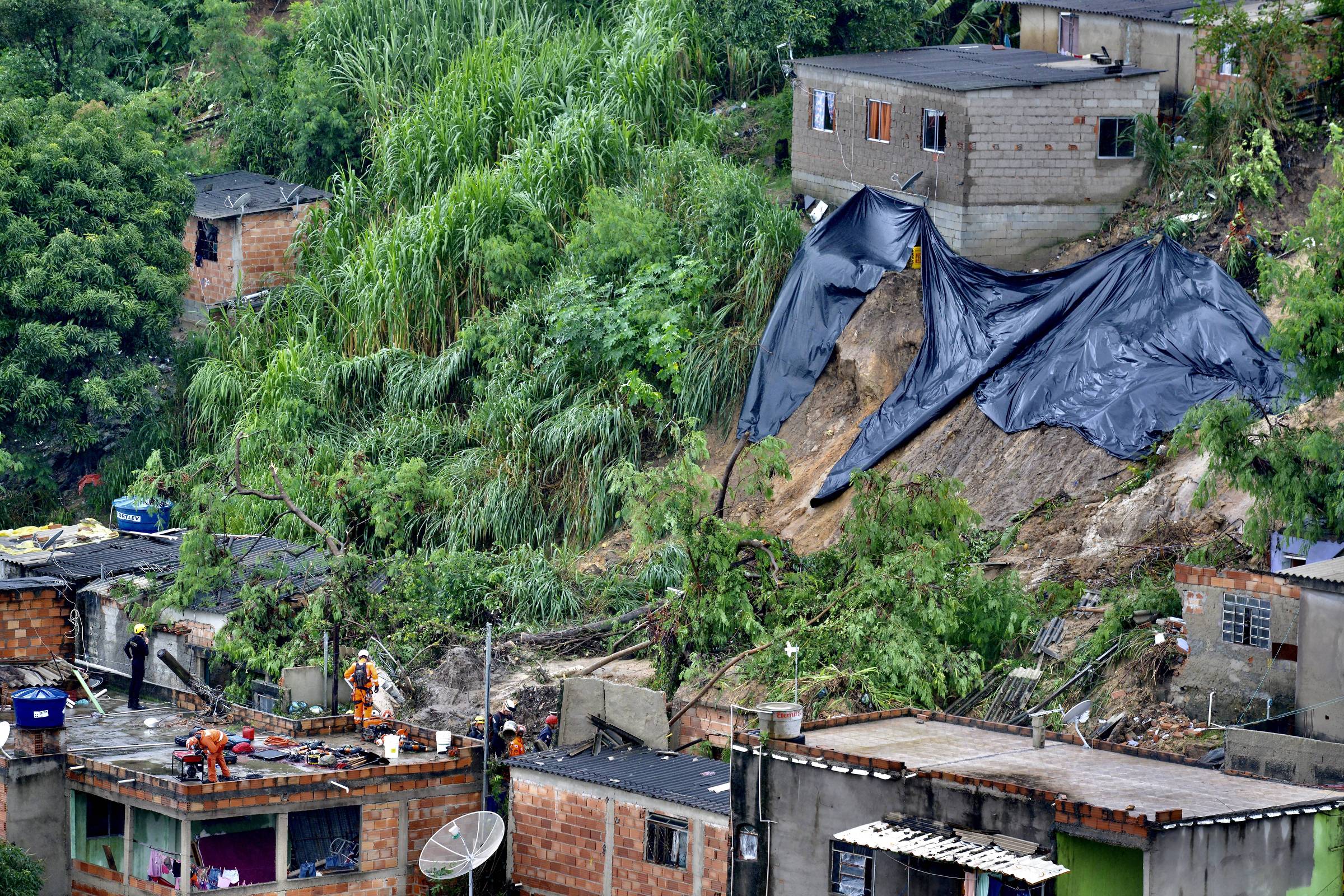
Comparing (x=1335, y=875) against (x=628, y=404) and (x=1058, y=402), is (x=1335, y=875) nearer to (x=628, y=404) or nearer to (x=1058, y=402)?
(x=1058, y=402)

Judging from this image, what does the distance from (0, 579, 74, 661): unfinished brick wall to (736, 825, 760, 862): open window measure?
10.6 meters

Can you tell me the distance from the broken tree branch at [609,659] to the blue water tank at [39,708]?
5.33 m

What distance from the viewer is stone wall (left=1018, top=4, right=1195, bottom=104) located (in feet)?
91.6

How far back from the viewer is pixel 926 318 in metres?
24.5

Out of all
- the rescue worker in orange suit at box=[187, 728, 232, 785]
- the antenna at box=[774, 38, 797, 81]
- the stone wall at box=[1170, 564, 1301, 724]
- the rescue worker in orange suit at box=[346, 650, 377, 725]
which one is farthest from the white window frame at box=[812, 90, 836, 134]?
the rescue worker in orange suit at box=[187, 728, 232, 785]

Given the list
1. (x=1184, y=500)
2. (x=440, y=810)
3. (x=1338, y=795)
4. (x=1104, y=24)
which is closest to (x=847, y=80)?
(x=1104, y=24)

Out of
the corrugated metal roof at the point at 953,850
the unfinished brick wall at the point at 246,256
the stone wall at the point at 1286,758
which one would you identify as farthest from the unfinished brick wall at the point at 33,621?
the stone wall at the point at 1286,758

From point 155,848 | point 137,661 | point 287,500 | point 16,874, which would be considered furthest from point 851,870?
point 287,500

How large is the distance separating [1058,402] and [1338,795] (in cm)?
910

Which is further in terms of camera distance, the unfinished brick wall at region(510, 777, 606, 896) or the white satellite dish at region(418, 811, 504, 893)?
the unfinished brick wall at region(510, 777, 606, 896)

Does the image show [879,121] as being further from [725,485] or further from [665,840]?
[665,840]

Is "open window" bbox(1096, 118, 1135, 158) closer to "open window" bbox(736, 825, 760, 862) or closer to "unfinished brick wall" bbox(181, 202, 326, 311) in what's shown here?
"unfinished brick wall" bbox(181, 202, 326, 311)

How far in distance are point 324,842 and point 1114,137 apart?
1495cm

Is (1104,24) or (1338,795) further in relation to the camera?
(1104,24)
